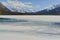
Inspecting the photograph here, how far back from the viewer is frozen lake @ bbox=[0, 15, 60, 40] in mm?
1336

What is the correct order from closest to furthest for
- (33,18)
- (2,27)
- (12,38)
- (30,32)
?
(12,38) < (30,32) < (2,27) < (33,18)

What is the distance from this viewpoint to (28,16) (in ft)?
5.57

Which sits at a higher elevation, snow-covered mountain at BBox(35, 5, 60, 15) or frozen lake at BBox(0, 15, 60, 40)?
snow-covered mountain at BBox(35, 5, 60, 15)

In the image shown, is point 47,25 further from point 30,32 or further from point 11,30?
point 11,30

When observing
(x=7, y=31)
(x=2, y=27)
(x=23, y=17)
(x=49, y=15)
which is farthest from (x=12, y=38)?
(x=49, y=15)

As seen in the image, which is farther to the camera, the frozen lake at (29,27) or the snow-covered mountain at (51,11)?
the snow-covered mountain at (51,11)

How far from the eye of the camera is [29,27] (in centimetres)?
154

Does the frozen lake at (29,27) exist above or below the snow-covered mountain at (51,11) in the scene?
below

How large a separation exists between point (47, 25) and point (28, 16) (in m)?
0.30

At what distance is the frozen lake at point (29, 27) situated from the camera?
1.34 meters

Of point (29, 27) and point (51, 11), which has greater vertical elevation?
point (51, 11)

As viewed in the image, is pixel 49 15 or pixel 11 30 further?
pixel 49 15

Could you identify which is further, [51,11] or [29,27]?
[51,11]

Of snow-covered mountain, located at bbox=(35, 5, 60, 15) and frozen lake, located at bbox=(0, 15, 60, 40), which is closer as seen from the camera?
frozen lake, located at bbox=(0, 15, 60, 40)
